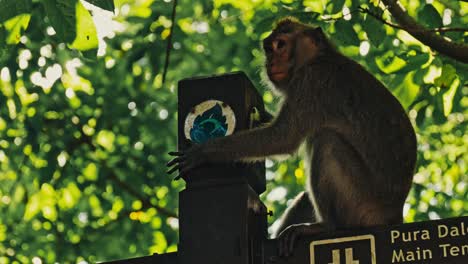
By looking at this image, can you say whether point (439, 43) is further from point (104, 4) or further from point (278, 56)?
point (104, 4)

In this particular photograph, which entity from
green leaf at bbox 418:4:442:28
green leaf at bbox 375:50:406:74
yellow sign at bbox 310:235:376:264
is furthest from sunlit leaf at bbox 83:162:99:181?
yellow sign at bbox 310:235:376:264

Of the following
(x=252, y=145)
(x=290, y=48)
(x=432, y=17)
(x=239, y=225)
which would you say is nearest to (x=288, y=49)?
(x=290, y=48)

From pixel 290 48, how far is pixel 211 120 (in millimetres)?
2354

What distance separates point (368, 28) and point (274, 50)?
0.58 m

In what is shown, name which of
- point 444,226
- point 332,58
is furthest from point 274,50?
point 444,226

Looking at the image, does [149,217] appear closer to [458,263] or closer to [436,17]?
[436,17]

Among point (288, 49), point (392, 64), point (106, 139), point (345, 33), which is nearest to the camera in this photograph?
point (345, 33)

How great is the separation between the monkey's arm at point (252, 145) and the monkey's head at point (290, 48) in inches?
13.5

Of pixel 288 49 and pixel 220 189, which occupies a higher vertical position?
pixel 288 49

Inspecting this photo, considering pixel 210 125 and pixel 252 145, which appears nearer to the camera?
pixel 210 125

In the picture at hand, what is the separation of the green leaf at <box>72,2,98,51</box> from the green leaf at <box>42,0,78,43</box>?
0.02m

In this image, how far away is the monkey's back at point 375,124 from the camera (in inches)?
175

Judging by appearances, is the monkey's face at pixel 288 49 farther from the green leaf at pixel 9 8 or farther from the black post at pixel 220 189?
the black post at pixel 220 189

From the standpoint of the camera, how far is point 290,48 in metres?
5.38
